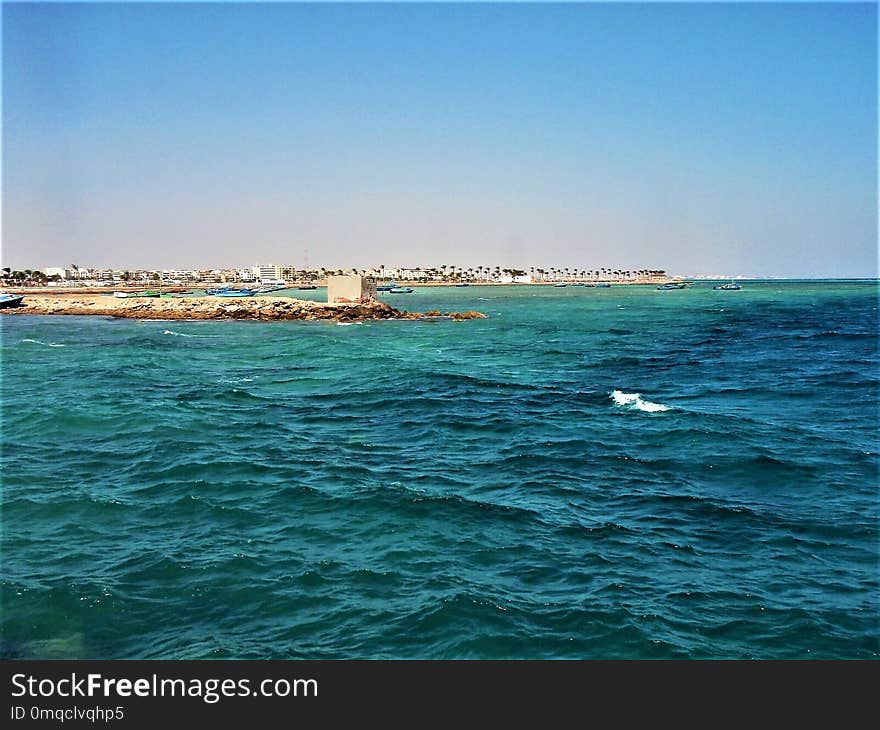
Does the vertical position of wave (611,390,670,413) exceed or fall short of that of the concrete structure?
it falls short

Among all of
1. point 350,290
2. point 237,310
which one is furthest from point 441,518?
point 350,290

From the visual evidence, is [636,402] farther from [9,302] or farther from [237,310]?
[9,302]

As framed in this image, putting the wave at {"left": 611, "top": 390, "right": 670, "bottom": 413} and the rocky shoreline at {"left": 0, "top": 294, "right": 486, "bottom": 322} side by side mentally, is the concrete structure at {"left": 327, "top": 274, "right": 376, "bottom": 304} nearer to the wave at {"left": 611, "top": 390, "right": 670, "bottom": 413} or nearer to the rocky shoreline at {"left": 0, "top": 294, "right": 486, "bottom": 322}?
the rocky shoreline at {"left": 0, "top": 294, "right": 486, "bottom": 322}

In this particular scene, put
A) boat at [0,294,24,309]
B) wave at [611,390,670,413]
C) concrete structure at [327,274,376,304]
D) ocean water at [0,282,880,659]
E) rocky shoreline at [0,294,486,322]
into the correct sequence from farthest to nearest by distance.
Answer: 1. boat at [0,294,24,309]
2. concrete structure at [327,274,376,304]
3. rocky shoreline at [0,294,486,322]
4. wave at [611,390,670,413]
5. ocean water at [0,282,880,659]

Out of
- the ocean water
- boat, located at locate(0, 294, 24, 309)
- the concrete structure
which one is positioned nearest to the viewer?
the ocean water

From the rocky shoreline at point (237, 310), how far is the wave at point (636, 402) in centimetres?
5131

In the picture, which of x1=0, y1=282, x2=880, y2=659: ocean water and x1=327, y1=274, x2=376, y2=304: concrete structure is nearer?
x1=0, y1=282, x2=880, y2=659: ocean water

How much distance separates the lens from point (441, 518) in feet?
52.3

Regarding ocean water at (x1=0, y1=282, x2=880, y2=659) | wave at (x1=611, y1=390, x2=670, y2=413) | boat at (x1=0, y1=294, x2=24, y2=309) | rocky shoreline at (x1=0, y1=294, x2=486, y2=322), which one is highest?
boat at (x1=0, y1=294, x2=24, y2=309)

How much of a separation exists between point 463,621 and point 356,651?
1.78 meters

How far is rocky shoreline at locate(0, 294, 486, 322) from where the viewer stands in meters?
81.7

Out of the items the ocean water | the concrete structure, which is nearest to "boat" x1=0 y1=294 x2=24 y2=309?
the concrete structure

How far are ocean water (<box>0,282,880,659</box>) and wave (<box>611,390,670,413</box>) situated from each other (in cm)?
19
